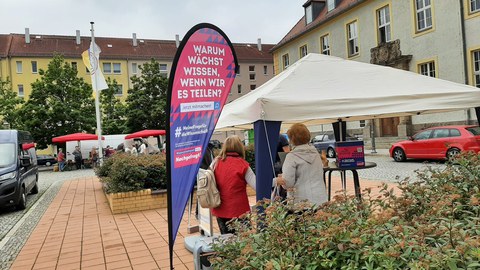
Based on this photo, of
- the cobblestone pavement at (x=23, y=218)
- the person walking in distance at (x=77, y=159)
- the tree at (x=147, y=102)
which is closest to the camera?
the cobblestone pavement at (x=23, y=218)

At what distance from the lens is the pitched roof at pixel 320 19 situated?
27969mm

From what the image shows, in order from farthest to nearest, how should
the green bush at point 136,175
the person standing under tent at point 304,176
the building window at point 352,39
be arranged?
the building window at point 352,39
the green bush at point 136,175
the person standing under tent at point 304,176

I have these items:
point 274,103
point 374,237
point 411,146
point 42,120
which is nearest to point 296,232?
point 374,237

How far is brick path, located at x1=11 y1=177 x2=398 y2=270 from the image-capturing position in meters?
5.08

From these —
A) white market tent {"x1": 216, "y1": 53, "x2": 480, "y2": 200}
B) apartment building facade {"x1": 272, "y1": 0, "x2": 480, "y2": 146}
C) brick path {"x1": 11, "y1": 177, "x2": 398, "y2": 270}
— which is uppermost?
apartment building facade {"x1": 272, "y1": 0, "x2": 480, "y2": 146}

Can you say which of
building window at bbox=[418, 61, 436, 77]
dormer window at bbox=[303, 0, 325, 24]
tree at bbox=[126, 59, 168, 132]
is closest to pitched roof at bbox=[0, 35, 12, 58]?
tree at bbox=[126, 59, 168, 132]

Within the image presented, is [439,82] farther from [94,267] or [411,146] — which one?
[411,146]

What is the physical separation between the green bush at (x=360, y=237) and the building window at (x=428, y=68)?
21895mm

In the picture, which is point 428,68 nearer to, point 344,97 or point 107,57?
point 344,97

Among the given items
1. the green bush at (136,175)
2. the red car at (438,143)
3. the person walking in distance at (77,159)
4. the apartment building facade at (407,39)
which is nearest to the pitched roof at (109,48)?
the apartment building facade at (407,39)

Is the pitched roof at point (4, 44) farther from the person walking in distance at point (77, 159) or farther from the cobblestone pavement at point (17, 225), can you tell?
the cobblestone pavement at point (17, 225)

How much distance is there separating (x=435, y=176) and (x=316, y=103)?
5.05 feet

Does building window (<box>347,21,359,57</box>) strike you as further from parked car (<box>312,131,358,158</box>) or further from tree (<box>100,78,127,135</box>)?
tree (<box>100,78,127,135</box>)

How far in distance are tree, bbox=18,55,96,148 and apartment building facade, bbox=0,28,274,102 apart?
1324 centimetres
